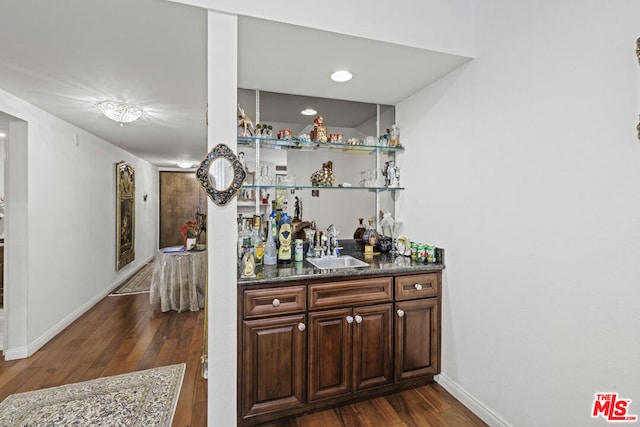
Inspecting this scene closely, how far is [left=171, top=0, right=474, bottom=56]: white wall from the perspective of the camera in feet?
4.75

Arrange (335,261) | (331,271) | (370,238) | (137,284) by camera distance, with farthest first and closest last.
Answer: (137,284) < (370,238) < (335,261) < (331,271)

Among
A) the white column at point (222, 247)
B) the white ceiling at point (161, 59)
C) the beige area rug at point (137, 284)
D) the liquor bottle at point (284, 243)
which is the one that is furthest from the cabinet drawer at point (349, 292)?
the beige area rug at point (137, 284)

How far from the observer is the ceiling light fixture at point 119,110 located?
2416mm

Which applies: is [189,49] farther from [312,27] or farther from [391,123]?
[391,123]

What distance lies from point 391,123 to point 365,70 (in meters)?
0.77

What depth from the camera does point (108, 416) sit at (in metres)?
1.83

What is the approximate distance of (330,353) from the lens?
1.81 meters

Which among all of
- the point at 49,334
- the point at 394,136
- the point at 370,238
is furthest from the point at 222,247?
the point at 49,334

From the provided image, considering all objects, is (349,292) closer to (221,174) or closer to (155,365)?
(221,174)

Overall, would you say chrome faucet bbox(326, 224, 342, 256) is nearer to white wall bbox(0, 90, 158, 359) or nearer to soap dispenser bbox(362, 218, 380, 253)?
soap dispenser bbox(362, 218, 380, 253)

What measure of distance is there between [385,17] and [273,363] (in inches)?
81.5

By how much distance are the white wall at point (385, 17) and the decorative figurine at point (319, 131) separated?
843 mm

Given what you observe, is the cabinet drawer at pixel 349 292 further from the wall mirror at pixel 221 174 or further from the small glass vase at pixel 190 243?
the small glass vase at pixel 190 243

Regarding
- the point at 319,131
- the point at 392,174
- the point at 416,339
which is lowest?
the point at 416,339
